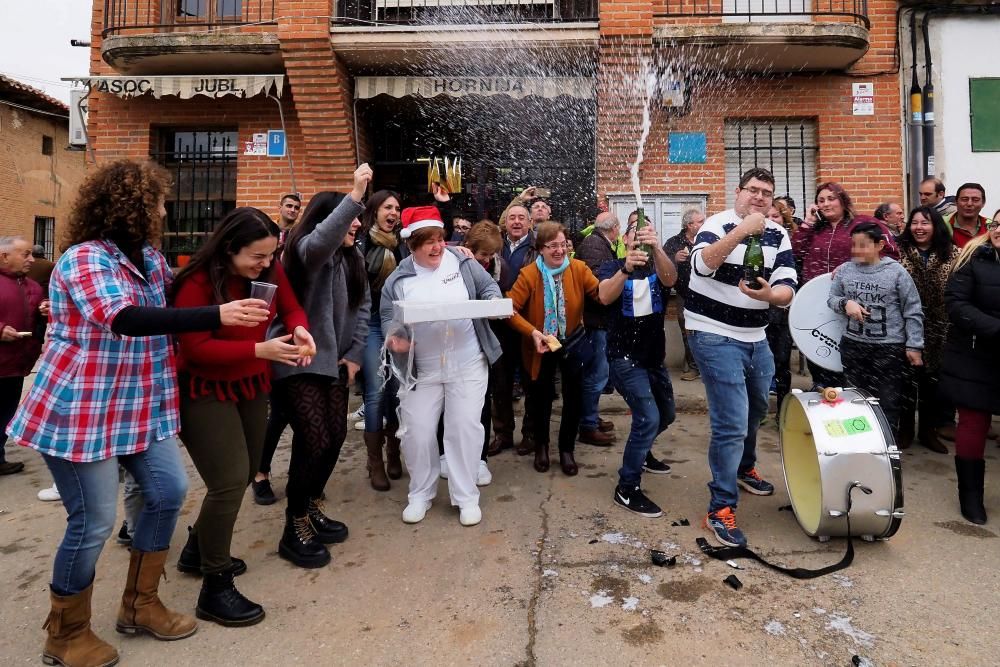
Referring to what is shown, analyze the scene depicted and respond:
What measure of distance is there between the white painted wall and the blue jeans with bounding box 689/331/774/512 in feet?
21.1

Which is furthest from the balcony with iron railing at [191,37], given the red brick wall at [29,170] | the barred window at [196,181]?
the red brick wall at [29,170]

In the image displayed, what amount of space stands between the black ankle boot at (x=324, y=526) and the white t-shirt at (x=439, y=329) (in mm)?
A: 976

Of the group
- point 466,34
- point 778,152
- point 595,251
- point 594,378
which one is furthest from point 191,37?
point 778,152

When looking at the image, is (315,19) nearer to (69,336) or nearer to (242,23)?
(242,23)

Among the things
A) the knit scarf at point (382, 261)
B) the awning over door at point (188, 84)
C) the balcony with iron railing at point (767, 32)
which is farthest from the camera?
the awning over door at point (188, 84)

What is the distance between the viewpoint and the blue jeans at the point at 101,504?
223cm

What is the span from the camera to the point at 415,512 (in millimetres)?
3627

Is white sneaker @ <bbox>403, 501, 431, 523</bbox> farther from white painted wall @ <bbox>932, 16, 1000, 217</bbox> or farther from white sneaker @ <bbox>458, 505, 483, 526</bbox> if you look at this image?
white painted wall @ <bbox>932, 16, 1000, 217</bbox>

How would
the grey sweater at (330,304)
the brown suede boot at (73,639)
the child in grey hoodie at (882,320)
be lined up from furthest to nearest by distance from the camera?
the child in grey hoodie at (882,320), the grey sweater at (330,304), the brown suede boot at (73,639)

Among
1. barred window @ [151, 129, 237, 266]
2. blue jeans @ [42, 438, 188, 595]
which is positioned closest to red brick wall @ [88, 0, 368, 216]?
barred window @ [151, 129, 237, 266]

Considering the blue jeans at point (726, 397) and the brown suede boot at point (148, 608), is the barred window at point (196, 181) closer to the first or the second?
the brown suede boot at point (148, 608)

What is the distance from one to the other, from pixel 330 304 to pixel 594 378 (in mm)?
2584

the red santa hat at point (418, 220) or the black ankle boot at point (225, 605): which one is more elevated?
the red santa hat at point (418, 220)

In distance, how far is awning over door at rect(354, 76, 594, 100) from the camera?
730cm
